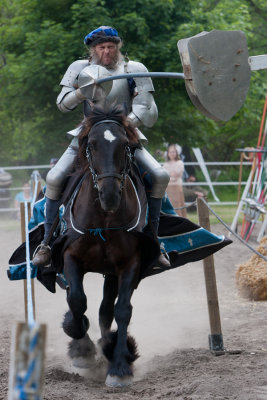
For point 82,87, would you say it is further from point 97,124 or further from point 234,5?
point 234,5

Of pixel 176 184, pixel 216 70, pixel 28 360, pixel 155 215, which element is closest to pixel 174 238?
pixel 155 215

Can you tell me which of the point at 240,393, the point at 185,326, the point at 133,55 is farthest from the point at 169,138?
the point at 240,393

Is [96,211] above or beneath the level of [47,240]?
above

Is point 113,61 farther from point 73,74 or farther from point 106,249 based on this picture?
point 106,249

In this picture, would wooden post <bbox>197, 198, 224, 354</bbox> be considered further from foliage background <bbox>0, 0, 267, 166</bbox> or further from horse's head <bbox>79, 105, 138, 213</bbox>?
foliage background <bbox>0, 0, 267, 166</bbox>

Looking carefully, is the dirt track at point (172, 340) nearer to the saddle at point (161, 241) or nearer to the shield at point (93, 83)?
the saddle at point (161, 241)

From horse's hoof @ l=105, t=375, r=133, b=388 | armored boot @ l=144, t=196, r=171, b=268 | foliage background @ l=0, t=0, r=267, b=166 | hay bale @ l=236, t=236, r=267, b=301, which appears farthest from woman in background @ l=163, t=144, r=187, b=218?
horse's hoof @ l=105, t=375, r=133, b=388

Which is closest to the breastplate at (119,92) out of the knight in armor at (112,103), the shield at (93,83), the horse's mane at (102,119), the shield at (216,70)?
the knight in armor at (112,103)

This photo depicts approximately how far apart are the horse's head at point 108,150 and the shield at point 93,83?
6.2 inches

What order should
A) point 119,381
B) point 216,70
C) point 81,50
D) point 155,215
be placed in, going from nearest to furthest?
point 216,70 < point 119,381 < point 155,215 < point 81,50

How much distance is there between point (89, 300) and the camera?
29.7 ft

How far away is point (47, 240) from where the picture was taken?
5.86 meters

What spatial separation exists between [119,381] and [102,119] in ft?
6.02

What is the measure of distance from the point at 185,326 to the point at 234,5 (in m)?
13.2
